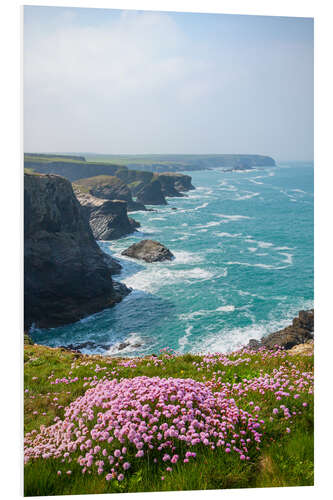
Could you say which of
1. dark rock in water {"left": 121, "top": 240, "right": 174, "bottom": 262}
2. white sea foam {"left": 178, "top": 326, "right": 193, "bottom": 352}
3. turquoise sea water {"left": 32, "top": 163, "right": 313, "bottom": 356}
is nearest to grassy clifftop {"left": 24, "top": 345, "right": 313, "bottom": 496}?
turquoise sea water {"left": 32, "top": 163, "right": 313, "bottom": 356}

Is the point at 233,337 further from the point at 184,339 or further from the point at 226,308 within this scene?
the point at 226,308

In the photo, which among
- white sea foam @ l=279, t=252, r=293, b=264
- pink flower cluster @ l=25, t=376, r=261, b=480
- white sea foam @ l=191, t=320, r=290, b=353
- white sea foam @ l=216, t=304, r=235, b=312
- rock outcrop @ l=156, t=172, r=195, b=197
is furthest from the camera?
rock outcrop @ l=156, t=172, r=195, b=197

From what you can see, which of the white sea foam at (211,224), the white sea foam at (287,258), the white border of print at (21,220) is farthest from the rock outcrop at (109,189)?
the white border of print at (21,220)

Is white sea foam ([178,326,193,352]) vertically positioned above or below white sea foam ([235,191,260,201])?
below

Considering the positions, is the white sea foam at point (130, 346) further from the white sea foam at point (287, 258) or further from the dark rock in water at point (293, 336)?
the white sea foam at point (287, 258)

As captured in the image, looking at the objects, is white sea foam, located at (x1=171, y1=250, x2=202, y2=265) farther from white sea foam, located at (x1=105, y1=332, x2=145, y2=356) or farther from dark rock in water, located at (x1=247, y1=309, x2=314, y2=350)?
dark rock in water, located at (x1=247, y1=309, x2=314, y2=350)

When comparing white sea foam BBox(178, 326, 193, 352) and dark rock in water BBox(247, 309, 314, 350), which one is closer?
dark rock in water BBox(247, 309, 314, 350)
